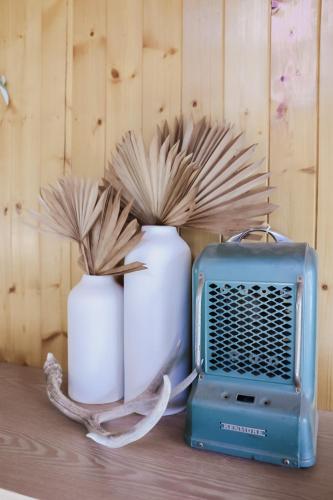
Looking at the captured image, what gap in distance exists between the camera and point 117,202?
103 centimetres

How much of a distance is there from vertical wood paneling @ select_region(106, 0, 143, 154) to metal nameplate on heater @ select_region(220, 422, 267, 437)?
0.87 m

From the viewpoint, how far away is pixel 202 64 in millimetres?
1185

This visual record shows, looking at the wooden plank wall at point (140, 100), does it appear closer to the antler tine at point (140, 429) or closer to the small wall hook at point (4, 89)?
the small wall hook at point (4, 89)

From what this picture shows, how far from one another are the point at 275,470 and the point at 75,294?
1.95ft

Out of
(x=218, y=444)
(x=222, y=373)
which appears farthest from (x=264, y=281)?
(x=218, y=444)

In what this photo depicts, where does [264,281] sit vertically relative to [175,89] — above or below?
below

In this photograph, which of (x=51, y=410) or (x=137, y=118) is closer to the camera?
(x=51, y=410)

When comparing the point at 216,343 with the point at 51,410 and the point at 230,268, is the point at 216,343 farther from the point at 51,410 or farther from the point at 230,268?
the point at 51,410

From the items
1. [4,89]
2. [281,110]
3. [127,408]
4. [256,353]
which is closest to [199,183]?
[281,110]

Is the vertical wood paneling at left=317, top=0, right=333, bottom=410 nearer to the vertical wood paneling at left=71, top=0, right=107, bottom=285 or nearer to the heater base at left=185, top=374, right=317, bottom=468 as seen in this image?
the heater base at left=185, top=374, right=317, bottom=468

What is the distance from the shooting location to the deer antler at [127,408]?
0.80 meters

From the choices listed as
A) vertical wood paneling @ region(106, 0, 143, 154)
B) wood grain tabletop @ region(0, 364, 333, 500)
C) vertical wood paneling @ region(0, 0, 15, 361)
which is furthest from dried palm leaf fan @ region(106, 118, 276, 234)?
vertical wood paneling @ region(0, 0, 15, 361)

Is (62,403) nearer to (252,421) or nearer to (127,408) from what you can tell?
(127,408)

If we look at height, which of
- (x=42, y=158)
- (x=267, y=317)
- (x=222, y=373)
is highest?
(x=42, y=158)
